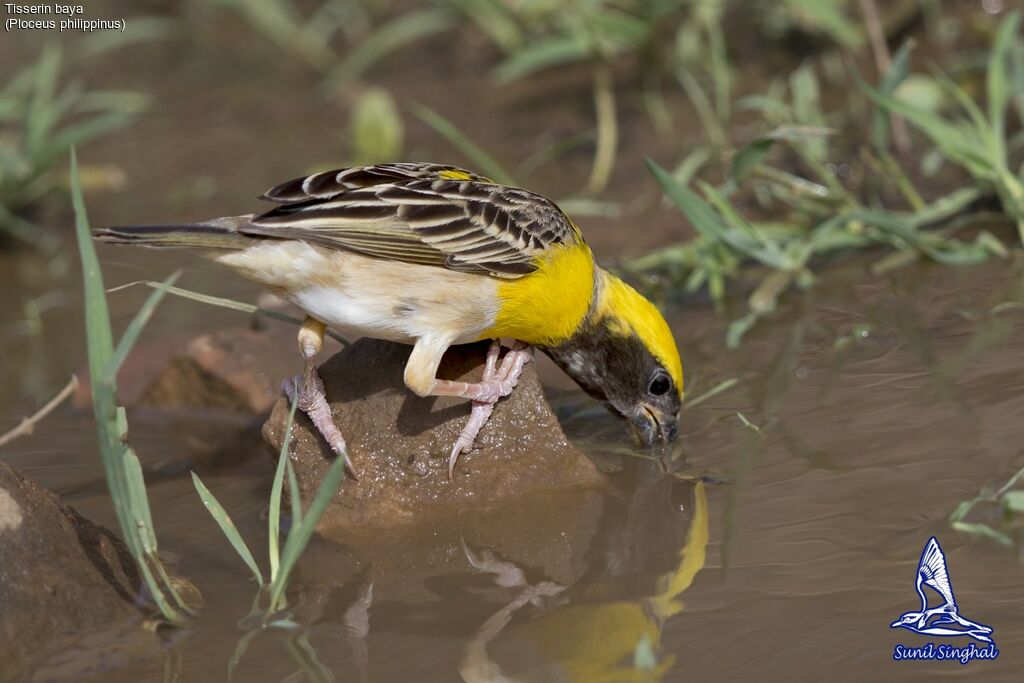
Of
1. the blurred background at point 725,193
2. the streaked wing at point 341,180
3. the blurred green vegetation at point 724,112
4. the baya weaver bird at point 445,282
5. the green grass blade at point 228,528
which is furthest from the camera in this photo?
the blurred green vegetation at point 724,112

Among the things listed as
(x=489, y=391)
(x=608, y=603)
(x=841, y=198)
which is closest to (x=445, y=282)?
(x=489, y=391)

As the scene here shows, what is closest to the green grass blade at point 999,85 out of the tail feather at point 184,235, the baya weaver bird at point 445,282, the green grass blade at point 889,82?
the green grass blade at point 889,82

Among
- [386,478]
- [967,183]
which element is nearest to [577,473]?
[386,478]

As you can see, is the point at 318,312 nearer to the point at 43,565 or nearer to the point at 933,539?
the point at 43,565

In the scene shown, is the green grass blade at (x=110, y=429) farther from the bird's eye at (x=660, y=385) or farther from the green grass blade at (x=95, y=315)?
the bird's eye at (x=660, y=385)

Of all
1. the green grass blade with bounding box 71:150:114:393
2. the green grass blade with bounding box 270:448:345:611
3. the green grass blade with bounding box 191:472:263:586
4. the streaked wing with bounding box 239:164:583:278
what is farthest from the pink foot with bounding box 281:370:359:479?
the green grass blade with bounding box 71:150:114:393

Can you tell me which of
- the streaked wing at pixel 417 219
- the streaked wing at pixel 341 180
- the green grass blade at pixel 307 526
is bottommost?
the green grass blade at pixel 307 526
